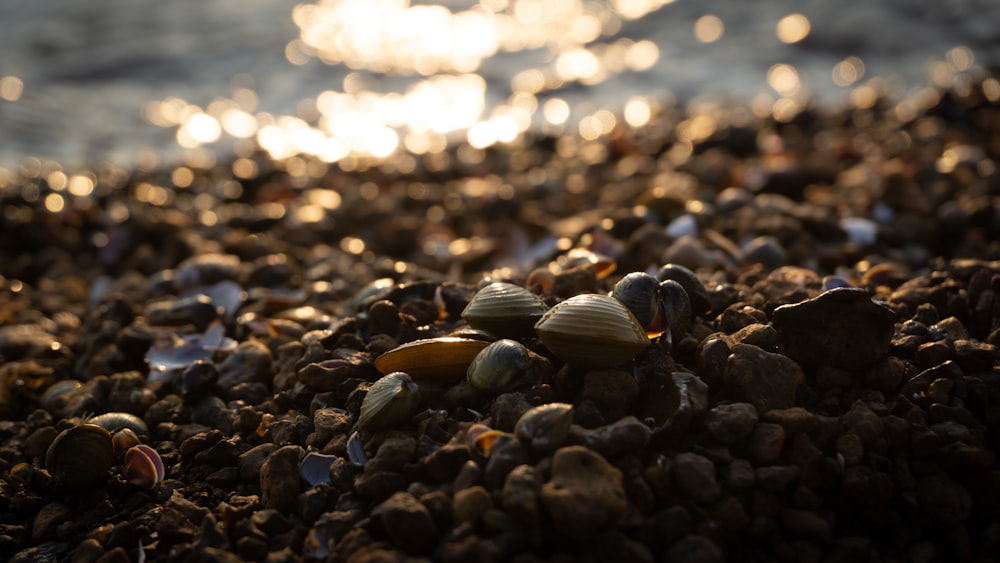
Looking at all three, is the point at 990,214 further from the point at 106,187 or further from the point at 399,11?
the point at 399,11

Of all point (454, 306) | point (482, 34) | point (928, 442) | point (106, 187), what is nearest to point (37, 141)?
point (106, 187)

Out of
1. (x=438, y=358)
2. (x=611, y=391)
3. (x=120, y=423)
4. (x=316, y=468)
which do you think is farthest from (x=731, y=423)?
(x=120, y=423)

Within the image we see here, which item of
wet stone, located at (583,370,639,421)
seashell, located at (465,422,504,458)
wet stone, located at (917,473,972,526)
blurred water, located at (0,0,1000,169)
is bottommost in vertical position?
wet stone, located at (917,473,972,526)

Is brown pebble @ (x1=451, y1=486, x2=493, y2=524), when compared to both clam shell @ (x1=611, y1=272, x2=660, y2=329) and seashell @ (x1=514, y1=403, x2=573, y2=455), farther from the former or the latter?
clam shell @ (x1=611, y1=272, x2=660, y2=329)

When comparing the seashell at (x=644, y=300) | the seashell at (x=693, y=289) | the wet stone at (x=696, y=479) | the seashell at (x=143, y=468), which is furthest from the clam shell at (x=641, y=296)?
the seashell at (x=143, y=468)

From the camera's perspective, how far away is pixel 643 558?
6.15 ft

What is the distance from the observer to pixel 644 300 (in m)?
2.48

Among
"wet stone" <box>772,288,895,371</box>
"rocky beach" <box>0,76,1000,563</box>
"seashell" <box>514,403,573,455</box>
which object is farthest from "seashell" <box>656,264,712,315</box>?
"seashell" <box>514,403,573,455</box>

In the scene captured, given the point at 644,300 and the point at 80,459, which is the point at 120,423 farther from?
the point at 644,300

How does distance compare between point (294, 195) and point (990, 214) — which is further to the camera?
point (294, 195)

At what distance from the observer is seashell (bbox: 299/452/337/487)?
2.32 m

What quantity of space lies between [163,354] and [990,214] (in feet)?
14.9

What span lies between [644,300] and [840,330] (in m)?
0.63

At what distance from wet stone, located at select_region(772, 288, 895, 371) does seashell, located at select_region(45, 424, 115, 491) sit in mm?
2289
